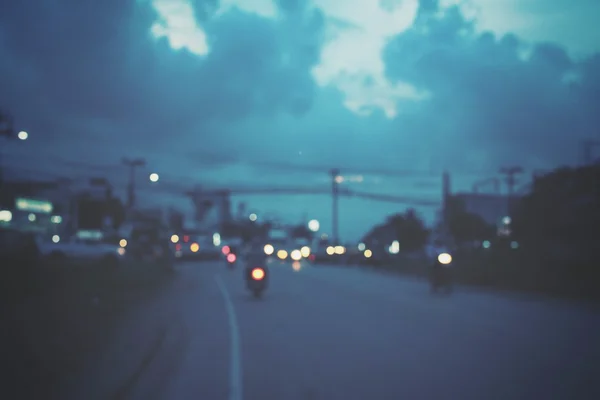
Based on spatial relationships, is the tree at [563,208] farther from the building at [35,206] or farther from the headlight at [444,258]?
the building at [35,206]

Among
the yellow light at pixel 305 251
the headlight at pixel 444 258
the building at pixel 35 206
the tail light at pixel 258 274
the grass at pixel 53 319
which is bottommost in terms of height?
the grass at pixel 53 319

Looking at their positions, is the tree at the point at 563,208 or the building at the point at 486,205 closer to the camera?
the tree at the point at 563,208

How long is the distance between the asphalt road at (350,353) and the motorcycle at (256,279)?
2.20 meters

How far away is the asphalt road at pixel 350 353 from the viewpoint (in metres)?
8.38

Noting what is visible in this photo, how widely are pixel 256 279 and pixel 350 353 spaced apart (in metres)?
11.7

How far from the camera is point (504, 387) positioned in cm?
839

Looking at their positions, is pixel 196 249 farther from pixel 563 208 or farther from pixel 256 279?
pixel 256 279

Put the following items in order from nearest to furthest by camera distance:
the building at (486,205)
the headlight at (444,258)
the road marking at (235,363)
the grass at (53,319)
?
the road marking at (235,363) → the grass at (53,319) → the headlight at (444,258) → the building at (486,205)

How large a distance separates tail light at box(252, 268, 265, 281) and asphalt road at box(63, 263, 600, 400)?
2266 mm

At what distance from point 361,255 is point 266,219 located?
332ft

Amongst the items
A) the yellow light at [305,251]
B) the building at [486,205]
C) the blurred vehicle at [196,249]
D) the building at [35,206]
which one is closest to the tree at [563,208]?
the yellow light at [305,251]

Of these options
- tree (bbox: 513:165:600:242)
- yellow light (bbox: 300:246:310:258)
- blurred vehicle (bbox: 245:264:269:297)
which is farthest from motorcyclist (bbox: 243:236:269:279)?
yellow light (bbox: 300:246:310:258)

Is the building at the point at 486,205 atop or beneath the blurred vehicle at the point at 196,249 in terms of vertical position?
atop

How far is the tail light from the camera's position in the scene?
2259 centimetres
